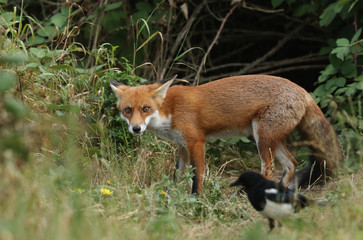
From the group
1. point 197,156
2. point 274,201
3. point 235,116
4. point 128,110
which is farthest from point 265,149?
point 274,201

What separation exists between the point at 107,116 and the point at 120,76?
0.54m

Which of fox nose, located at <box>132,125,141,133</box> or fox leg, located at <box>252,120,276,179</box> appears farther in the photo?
fox leg, located at <box>252,120,276,179</box>

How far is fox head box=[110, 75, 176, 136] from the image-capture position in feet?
16.7

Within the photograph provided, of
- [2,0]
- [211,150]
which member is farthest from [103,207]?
[2,0]

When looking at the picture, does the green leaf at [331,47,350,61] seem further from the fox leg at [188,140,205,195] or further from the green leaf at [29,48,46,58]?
the green leaf at [29,48,46,58]

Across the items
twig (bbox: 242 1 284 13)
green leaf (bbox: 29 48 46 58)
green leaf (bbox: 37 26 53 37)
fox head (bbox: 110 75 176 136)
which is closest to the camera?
fox head (bbox: 110 75 176 136)

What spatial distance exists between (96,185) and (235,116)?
1.72 metres

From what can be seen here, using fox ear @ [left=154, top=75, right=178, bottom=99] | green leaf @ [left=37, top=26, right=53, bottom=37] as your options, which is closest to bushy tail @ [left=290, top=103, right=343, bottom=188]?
fox ear @ [left=154, top=75, right=178, bottom=99]

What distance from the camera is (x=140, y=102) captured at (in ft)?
17.0

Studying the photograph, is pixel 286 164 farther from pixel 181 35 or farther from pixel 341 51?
pixel 181 35

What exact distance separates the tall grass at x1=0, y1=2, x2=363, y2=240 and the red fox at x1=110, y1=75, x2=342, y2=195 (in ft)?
1.08

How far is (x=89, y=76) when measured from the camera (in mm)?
6152

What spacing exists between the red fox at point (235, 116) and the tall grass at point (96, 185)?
0.33 metres

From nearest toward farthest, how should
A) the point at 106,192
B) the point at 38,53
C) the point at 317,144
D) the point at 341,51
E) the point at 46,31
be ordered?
1. the point at 106,192
2. the point at 317,144
3. the point at 38,53
4. the point at 341,51
5. the point at 46,31
